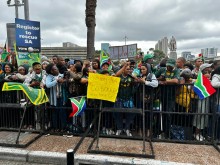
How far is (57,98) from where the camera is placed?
481 centimetres

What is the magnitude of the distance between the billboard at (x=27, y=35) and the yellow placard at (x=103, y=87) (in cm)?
303

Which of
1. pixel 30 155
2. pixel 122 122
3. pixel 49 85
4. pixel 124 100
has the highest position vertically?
pixel 49 85

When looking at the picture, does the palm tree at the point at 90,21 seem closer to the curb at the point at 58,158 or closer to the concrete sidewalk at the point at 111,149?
the concrete sidewalk at the point at 111,149

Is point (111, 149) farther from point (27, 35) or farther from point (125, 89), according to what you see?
point (27, 35)

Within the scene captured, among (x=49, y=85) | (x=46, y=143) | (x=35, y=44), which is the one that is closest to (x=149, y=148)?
(x=46, y=143)

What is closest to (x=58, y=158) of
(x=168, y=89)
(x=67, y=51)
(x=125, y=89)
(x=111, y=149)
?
(x=111, y=149)

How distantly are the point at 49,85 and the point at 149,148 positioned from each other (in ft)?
8.58

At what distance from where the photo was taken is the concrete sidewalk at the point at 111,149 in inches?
145

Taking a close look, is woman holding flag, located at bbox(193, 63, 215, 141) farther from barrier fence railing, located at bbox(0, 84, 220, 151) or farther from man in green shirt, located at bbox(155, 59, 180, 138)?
man in green shirt, located at bbox(155, 59, 180, 138)

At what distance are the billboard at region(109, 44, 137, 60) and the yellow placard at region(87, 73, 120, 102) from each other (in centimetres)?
1146

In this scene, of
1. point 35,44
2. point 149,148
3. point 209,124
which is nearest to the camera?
point 149,148

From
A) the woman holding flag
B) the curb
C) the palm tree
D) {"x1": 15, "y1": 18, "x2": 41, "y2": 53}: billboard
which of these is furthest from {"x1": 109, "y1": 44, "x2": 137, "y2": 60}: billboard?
the curb

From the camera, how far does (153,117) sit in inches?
179

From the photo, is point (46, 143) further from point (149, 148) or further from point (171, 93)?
point (171, 93)
